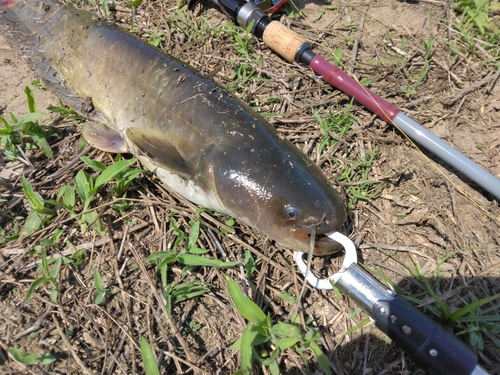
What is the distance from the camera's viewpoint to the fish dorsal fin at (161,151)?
256 centimetres

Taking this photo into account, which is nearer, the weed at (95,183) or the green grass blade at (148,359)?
the green grass blade at (148,359)

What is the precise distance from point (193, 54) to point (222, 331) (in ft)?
8.85

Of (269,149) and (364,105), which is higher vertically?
(364,105)

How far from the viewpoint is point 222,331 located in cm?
237

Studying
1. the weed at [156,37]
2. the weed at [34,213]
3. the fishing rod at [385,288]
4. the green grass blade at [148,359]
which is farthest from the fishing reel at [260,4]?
the green grass blade at [148,359]

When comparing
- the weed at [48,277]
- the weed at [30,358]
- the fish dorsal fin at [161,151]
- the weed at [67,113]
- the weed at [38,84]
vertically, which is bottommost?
the weed at [30,358]

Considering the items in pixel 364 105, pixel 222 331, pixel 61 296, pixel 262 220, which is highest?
pixel 364 105

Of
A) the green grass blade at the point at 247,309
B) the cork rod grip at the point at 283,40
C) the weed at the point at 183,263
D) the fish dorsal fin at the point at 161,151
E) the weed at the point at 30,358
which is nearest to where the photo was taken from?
the weed at the point at 30,358

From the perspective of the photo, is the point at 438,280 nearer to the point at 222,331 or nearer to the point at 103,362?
the point at 222,331


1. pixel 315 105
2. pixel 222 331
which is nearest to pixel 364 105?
pixel 315 105

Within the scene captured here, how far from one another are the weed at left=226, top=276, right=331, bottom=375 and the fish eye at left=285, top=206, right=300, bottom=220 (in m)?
0.55

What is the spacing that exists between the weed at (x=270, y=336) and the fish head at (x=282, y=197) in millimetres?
472

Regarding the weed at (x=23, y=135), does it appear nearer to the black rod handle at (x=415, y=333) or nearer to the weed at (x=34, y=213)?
the weed at (x=34, y=213)

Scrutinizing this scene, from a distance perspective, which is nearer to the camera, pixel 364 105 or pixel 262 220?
pixel 262 220
